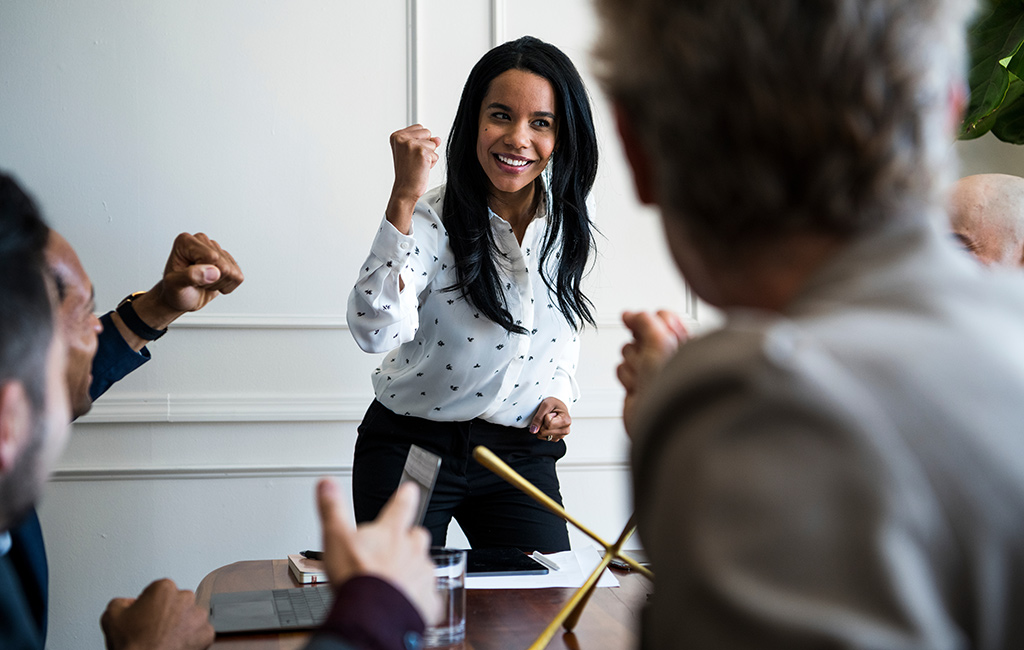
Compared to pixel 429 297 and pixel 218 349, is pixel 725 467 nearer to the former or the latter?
pixel 429 297

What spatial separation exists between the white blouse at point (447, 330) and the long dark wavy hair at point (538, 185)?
0.11 feet

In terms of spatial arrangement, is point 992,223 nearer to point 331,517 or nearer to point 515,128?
point 515,128

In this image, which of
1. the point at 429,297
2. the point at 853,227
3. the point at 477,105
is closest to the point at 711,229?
the point at 853,227

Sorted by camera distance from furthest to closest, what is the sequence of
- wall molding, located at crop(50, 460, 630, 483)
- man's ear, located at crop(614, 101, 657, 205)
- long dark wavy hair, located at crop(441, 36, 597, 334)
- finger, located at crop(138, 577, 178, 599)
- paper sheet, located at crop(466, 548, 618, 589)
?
wall molding, located at crop(50, 460, 630, 483) < long dark wavy hair, located at crop(441, 36, 597, 334) < paper sheet, located at crop(466, 548, 618, 589) < finger, located at crop(138, 577, 178, 599) < man's ear, located at crop(614, 101, 657, 205)

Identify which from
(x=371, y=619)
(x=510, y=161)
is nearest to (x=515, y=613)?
(x=371, y=619)

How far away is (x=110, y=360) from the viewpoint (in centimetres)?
159

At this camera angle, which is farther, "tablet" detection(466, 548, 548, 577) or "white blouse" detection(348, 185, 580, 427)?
"white blouse" detection(348, 185, 580, 427)

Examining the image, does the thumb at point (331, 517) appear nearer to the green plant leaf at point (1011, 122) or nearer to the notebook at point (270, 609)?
the notebook at point (270, 609)

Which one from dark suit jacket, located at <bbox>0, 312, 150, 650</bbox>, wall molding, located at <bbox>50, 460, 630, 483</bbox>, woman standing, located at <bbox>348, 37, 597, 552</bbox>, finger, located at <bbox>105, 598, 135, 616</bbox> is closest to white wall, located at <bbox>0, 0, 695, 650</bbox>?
wall molding, located at <bbox>50, 460, 630, 483</bbox>

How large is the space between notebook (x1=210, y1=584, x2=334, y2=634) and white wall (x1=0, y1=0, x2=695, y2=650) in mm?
1309

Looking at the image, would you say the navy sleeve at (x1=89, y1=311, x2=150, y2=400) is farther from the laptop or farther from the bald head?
the bald head

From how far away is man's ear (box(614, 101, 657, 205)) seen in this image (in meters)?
0.67

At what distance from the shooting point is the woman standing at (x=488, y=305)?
197cm

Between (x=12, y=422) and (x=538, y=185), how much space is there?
164 cm
